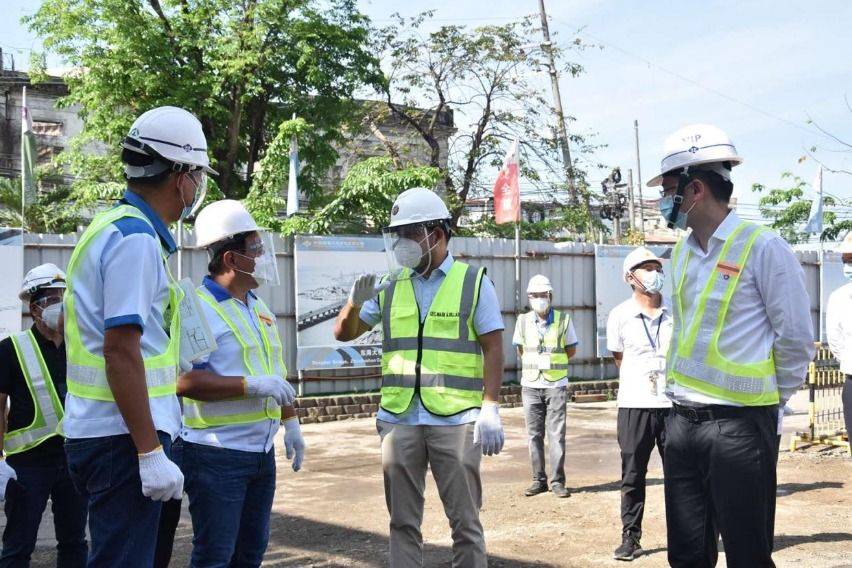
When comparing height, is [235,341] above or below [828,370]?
above

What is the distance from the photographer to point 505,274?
16.8 meters

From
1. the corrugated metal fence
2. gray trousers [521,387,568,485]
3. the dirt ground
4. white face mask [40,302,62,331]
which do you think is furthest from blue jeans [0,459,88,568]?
the corrugated metal fence

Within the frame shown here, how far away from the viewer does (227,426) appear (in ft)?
13.3

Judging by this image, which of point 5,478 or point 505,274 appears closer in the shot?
point 5,478

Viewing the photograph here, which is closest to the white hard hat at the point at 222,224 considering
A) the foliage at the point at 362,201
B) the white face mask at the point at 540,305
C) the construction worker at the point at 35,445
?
the construction worker at the point at 35,445

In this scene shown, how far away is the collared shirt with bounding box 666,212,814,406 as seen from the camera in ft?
12.3

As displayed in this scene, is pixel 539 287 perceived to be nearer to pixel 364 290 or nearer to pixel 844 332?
pixel 844 332

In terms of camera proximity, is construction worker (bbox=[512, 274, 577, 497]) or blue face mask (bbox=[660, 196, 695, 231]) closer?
blue face mask (bbox=[660, 196, 695, 231])

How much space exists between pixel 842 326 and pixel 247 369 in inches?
186

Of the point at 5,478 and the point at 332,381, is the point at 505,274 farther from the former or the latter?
the point at 5,478

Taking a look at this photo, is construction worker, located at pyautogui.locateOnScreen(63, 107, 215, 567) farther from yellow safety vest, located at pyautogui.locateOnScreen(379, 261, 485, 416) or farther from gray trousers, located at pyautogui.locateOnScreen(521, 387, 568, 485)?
gray trousers, located at pyautogui.locateOnScreen(521, 387, 568, 485)

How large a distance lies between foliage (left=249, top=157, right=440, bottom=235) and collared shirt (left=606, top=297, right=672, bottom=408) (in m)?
11.5

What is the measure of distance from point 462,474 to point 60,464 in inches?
81.3

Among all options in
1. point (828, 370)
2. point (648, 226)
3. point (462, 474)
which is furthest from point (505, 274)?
point (648, 226)
